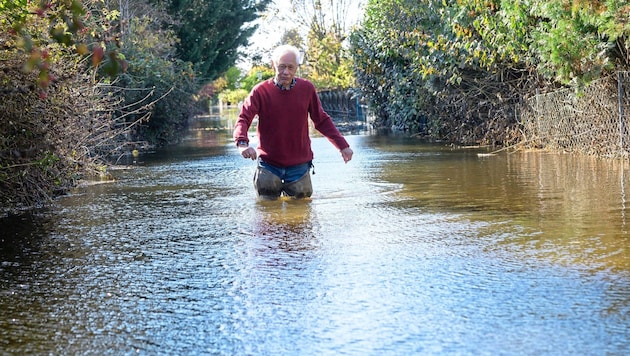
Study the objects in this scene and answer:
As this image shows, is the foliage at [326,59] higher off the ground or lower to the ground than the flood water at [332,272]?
higher

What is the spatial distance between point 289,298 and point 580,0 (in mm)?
8406

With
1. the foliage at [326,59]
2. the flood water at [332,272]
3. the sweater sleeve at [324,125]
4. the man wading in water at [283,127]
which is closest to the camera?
the flood water at [332,272]

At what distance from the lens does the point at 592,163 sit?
15016 millimetres

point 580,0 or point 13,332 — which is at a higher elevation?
point 580,0

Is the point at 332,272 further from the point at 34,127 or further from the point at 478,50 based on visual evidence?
the point at 478,50

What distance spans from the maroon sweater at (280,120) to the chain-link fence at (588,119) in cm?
582

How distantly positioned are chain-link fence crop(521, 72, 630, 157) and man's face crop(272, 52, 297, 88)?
622cm

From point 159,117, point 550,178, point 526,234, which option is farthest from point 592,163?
point 159,117

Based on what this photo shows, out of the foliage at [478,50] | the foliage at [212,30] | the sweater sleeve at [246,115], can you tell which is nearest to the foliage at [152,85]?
the foliage at [478,50]

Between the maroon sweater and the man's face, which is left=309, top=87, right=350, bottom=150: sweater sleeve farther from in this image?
the man's face

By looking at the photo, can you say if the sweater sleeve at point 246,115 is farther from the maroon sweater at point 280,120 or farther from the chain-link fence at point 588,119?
the chain-link fence at point 588,119

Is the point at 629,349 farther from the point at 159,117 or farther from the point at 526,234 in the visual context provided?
the point at 159,117

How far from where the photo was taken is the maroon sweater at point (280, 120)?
10.9m

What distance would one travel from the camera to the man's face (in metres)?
10.7
